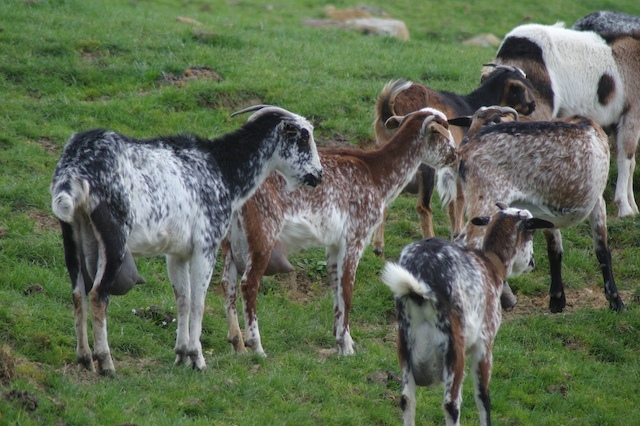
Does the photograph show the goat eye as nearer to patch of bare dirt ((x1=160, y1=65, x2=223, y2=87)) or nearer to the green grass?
the green grass

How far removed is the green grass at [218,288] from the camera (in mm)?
7023

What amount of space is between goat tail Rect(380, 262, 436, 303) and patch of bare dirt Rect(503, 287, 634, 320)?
3.79 m

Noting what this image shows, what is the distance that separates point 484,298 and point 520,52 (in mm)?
6719

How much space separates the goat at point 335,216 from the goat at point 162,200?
26cm

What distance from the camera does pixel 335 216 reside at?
28.2 feet

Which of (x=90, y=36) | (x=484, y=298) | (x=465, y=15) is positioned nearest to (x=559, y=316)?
(x=484, y=298)

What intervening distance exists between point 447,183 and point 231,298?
272cm

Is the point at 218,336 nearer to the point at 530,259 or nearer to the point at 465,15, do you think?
the point at 530,259

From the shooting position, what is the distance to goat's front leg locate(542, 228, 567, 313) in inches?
392

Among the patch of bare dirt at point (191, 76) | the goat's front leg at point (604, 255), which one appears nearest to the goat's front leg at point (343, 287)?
the goat's front leg at point (604, 255)

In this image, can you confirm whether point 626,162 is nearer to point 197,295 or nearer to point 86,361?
point 197,295

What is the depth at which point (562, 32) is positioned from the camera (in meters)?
13.0

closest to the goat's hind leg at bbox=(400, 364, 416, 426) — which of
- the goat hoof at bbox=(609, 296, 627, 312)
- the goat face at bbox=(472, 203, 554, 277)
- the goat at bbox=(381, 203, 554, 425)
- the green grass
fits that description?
the goat at bbox=(381, 203, 554, 425)

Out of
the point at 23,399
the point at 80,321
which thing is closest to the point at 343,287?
the point at 80,321
